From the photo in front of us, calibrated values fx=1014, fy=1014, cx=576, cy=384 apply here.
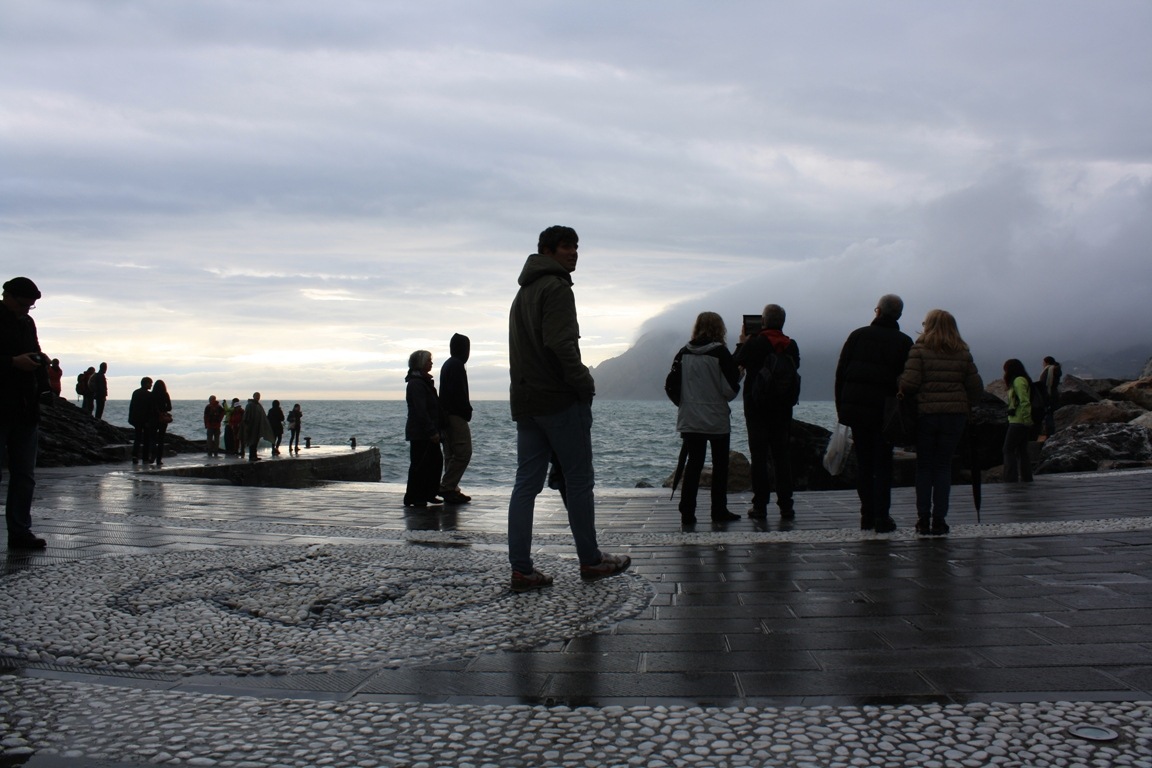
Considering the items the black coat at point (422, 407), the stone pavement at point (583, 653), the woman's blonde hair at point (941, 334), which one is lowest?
the stone pavement at point (583, 653)

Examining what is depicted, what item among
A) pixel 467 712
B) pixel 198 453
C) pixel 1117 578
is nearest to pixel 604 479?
pixel 198 453

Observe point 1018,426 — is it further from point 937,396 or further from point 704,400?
point 704,400

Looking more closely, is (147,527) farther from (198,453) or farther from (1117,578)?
(198,453)

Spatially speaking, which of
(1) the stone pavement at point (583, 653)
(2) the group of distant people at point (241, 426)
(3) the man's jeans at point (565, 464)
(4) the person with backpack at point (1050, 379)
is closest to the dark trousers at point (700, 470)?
(1) the stone pavement at point (583, 653)

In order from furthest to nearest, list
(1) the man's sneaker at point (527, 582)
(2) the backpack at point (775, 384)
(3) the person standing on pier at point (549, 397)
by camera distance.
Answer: (2) the backpack at point (775, 384) < (3) the person standing on pier at point (549, 397) < (1) the man's sneaker at point (527, 582)

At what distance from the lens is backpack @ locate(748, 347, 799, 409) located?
887cm

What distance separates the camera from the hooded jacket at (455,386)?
1067 cm

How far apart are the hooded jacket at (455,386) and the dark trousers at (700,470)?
10.0 feet

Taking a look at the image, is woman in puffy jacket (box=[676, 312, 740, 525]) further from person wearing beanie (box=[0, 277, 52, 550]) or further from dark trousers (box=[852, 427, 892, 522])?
person wearing beanie (box=[0, 277, 52, 550])

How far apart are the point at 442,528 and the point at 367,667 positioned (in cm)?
472

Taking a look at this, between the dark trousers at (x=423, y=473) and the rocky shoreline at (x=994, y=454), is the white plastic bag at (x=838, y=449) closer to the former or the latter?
the dark trousers at (x=423, y=473)

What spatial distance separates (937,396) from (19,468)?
6421 mm

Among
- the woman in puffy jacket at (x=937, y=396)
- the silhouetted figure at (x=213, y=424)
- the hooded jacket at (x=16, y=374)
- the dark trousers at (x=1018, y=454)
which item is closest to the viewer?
the hooded jacket at (x=16, y=374)

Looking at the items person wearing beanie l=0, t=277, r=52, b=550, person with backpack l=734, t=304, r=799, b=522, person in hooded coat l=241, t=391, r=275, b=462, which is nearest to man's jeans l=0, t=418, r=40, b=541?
person wearing beanie l=0, t=277, r=52, b=550
